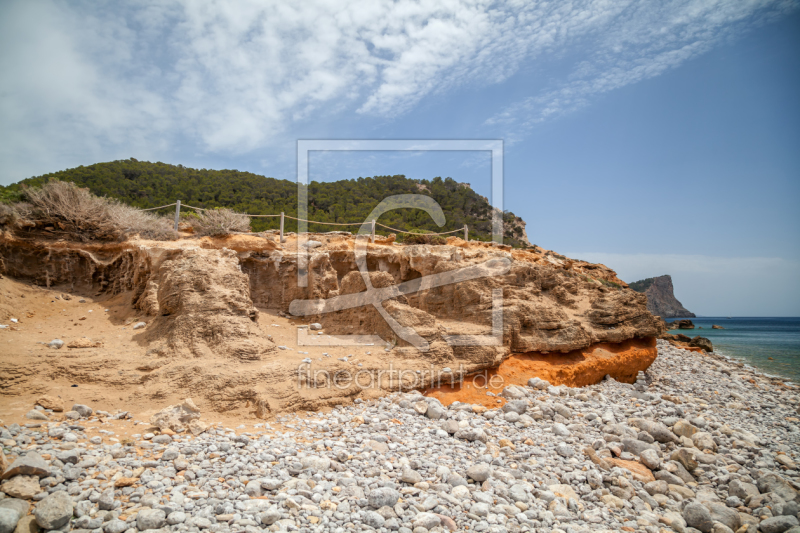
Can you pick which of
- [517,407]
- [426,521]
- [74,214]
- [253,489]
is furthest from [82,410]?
[74,214]

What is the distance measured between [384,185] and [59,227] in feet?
69.5

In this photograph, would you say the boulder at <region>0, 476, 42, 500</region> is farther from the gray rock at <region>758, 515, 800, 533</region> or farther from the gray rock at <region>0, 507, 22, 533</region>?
the gray rock at <region>758, 515, 800, 533</region>

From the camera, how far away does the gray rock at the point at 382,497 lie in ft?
12.6

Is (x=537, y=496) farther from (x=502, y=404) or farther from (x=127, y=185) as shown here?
(x=127, y=185)

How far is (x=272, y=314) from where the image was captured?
11.8 meters

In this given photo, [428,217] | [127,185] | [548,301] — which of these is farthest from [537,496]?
[127,185]

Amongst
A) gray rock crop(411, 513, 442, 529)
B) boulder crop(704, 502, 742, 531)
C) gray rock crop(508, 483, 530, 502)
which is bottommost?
boulder crop(704, 502, 742, 531)

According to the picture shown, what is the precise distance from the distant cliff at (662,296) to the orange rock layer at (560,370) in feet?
187

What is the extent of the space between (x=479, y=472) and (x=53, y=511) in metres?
4.12

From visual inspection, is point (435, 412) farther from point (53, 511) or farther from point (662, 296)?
point (662, 296)

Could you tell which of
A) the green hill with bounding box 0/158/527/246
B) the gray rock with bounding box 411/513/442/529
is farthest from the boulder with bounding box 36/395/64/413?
the green hill with bounding box 0/158/527/246

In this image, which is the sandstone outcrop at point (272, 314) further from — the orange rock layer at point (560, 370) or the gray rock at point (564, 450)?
the gray rock at point (564, 450)

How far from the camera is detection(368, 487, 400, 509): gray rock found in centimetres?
383

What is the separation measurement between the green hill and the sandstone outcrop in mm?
8752
